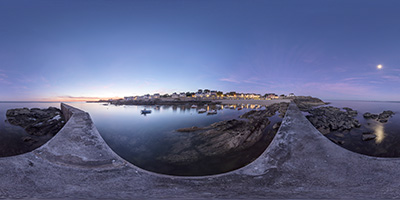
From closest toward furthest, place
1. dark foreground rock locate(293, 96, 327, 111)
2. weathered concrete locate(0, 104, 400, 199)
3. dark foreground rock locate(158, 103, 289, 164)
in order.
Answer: weathered concrete locate(0, 104, 400, 199) → dark foreground rock locate(158, 103, 289, 164) → dark foreground rock locate(293, 96, 327, 111)

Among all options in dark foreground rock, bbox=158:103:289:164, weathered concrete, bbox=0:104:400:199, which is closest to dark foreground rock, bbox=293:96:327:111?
dark foreground rock, bbox=158:103:289:164

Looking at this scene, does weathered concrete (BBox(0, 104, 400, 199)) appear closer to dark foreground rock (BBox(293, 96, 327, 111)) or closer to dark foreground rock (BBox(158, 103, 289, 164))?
dark foreground rock (BBox(158, 103, 289, 164))

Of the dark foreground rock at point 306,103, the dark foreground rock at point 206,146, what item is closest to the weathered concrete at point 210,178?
the dark foreground rock at point 206,146

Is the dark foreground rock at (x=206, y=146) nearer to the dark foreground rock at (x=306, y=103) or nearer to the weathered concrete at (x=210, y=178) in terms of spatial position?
the weathered concrete at (x=210, y=178)

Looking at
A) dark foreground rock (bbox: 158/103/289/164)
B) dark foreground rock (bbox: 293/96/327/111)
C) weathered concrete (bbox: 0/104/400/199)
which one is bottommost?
dark foreground rock (bbox: 158/103/289/164)

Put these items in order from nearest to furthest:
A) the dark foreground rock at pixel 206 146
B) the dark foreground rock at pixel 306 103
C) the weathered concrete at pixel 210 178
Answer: the weathered concrete at pixel 210 178 → the dark foreground rock at pixel 206 146 → the dark foreground rock at pixel 306 103

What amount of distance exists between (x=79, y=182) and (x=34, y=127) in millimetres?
19756

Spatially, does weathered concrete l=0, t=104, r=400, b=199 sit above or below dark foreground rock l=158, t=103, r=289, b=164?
above

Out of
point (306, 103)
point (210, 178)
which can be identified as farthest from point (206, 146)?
point (306, 103)

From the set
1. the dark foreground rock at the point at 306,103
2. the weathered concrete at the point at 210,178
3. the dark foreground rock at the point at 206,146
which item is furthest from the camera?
the dark foreground rock at the point at 306,103

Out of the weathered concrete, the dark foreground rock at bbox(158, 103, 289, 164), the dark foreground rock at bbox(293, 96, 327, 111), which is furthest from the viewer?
the dark foreground rock at bbox(293, 96, 327, 111)

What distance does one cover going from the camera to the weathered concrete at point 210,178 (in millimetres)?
2693

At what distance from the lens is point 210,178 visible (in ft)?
11.7

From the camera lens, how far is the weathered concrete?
2693mm
